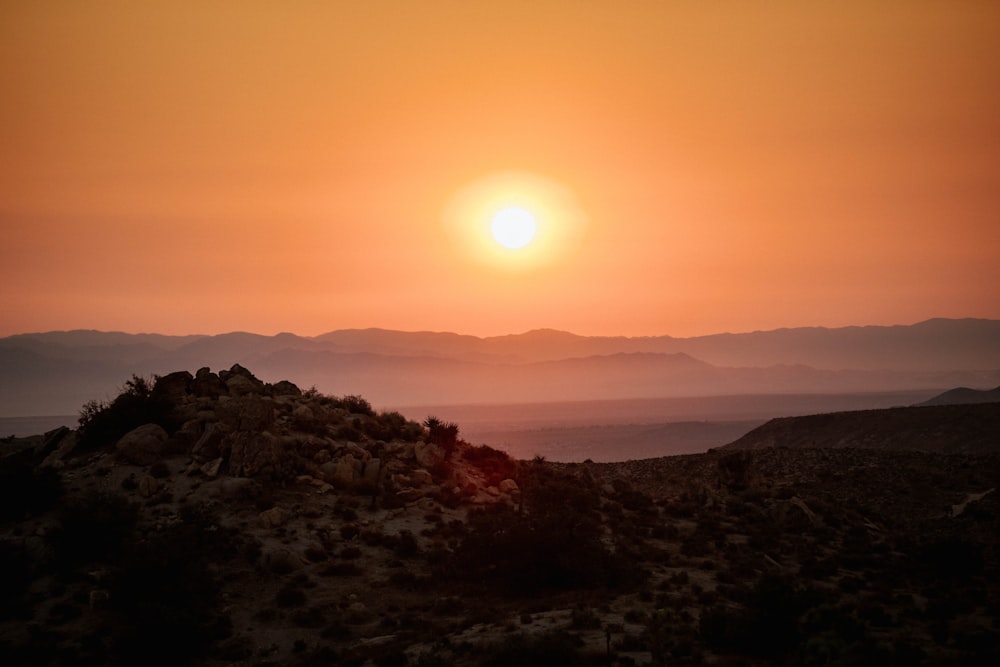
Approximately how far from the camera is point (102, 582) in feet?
66.8

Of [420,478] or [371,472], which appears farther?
[420,478]

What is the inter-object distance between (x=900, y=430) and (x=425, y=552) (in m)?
50.9

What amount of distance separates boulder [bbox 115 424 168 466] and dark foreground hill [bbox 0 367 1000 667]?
0.25 feet

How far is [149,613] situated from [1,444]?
20807mm

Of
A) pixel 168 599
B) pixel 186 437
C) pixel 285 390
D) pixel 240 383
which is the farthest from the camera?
pixel 285 390

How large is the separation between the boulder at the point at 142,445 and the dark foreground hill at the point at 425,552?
0.25 ft

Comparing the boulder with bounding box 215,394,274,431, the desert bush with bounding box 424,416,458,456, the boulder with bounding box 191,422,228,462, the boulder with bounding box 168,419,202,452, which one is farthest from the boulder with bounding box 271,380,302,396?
the desert bush with bounding box 424,416,458,456

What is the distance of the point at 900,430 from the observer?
203ft

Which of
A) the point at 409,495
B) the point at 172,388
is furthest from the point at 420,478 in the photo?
the point at 172,388

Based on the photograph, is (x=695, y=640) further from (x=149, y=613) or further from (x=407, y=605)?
(x=149, y=613)

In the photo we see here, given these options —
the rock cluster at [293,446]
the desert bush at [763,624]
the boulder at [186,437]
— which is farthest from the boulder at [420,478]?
the desert bush at [763,624]

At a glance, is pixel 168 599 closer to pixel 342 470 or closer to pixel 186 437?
pixel 342 470

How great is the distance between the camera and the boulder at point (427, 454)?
31594mm

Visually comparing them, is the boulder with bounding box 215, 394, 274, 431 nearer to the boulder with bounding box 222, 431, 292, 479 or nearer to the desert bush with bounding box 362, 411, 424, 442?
the boulder with bounding box 222, 431, 292, 479
